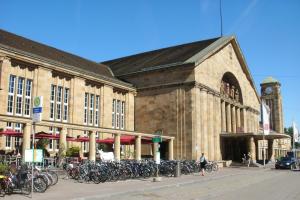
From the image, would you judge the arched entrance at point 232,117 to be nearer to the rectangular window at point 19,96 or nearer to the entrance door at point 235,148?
the entrance door at point 235,148

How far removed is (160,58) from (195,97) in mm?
9860

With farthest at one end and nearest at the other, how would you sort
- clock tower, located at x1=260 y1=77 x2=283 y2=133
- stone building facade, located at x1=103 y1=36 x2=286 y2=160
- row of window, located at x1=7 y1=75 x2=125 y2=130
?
1. clock tower, located at x1=260 y1=77 x2=283 y2=133
2. stone building facade, located at x1=103 y1=36 x2=286 y2=160
3. row of window, located at x1=7 y1=75 x2=125 y2=130

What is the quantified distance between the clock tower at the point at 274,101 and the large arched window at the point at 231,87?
5692cm

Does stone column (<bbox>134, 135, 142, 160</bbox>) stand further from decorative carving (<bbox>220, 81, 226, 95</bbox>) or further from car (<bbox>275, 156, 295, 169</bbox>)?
decorative carving (<bbox>220, 81, 226, 95</bbox>)

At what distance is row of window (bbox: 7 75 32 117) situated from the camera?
28.3 m

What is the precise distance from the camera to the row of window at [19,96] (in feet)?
92.8

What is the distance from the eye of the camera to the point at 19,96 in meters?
29.0

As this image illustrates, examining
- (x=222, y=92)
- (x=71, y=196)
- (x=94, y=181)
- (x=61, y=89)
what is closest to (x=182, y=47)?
(x=222, y=92)

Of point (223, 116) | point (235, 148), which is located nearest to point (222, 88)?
point (223, 116)

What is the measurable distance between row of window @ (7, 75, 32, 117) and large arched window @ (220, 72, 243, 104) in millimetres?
24295

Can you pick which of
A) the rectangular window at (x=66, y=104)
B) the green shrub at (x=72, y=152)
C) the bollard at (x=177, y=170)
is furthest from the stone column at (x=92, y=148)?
the rectangular window at (x=66, y=104)

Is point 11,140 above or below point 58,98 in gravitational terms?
below

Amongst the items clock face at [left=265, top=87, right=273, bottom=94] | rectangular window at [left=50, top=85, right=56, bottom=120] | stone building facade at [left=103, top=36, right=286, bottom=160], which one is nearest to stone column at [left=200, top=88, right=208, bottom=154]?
stone building facade at [left=103, top=36, right=286, bottom=160]

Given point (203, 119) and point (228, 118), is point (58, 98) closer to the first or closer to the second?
point (203, 119)
